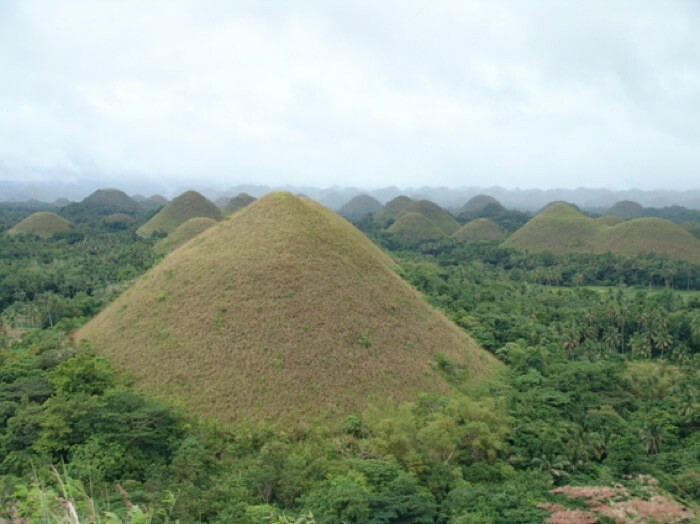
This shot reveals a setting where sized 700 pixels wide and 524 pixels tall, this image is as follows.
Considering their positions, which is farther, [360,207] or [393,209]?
[360,207]

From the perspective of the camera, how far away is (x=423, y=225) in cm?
8425

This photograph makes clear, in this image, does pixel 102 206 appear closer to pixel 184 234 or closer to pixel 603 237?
pixel 184 234

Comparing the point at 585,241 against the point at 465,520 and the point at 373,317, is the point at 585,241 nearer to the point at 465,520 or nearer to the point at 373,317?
the point at 373,317

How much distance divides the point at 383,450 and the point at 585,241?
63.8 m

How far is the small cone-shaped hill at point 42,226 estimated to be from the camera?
68938 millimetres

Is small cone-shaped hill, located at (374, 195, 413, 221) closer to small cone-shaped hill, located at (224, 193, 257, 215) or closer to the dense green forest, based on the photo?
small cone-shaped hill, located at (224, 193, 257, 215)

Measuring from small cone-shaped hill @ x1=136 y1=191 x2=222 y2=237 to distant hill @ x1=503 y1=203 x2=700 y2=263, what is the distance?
46542mm

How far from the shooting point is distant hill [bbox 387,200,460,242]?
3204 inches

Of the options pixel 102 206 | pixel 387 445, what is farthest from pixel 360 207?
pixel 387 445

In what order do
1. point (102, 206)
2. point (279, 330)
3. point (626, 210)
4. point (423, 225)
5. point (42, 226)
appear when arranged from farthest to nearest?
point (626, 210) → point (102, 206) → point (423, 225) → point (42, 226) → point (279, 330)

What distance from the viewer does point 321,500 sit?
11.9 meters

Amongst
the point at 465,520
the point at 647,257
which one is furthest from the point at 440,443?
the point at 647,257

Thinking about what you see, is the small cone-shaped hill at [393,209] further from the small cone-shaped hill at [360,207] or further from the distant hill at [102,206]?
the distant hill at [102,206]

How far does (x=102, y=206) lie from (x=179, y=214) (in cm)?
4351
